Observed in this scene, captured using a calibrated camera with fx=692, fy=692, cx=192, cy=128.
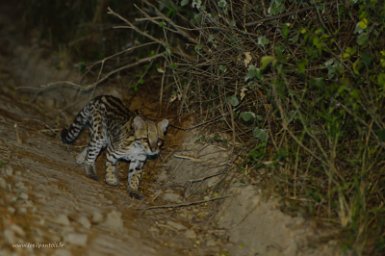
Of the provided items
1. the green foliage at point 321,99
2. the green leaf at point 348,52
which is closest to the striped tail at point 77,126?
the green foliage at point 321,99

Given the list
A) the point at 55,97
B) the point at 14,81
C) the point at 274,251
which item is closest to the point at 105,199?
the point at 274,251

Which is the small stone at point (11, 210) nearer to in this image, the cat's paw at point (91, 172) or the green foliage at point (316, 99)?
the cat's paw at point (91, 172)

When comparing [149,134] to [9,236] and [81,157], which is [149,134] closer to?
[81,157]

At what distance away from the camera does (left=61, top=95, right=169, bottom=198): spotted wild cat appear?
7027 mm

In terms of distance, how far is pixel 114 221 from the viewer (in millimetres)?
5883

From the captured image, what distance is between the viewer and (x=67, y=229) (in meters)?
5.48

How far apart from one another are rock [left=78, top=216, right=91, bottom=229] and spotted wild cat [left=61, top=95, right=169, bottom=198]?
1.19 meters

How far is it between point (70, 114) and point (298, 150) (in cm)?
439

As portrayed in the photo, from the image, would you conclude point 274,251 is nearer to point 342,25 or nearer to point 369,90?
point 369,90

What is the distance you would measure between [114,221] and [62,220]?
49 centimetres

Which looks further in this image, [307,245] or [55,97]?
[55,97]

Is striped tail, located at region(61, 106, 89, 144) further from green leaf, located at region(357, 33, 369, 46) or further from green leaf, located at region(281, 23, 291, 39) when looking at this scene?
green leaf, located at region(357, 33, 369, 46)

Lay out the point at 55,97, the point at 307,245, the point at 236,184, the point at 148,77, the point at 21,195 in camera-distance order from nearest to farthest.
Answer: the point at 307,245
the point at 21,195
the point at 236,184
the point at 148,77
the point at 55,97

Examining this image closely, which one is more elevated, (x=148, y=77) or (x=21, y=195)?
(x=148, y=77)
